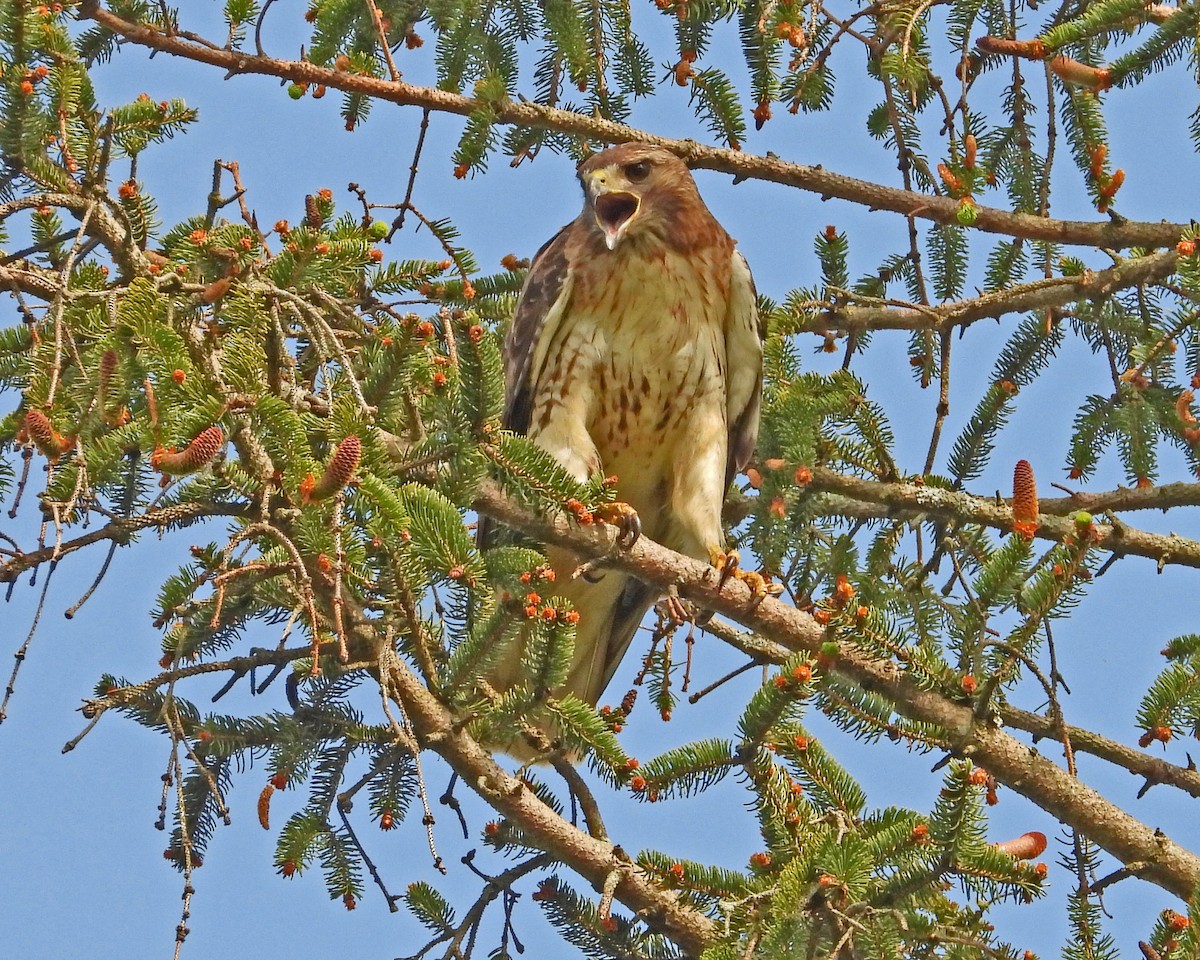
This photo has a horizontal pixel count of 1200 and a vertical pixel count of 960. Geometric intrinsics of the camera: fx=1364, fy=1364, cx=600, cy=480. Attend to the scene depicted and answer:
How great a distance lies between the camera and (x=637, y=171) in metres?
4.87

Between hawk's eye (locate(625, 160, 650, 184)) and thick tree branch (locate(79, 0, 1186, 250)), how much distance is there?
0.72 feet

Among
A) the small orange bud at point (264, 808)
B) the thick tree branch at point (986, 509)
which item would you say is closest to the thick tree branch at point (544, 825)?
the small orange bud at point (264, 808)

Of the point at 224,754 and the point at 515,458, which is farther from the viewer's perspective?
the point at 224,754

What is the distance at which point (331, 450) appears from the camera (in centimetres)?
271

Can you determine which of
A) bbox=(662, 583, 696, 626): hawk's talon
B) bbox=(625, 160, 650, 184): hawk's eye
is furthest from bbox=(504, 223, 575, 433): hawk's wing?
bbox=(662, 583, 696, 626): hawk's talon

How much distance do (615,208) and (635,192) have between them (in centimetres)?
10

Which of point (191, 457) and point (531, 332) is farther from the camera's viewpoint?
point (531, 332)

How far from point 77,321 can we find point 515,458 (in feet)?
3.15

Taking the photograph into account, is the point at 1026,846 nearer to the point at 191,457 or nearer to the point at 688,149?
the point at 191,457

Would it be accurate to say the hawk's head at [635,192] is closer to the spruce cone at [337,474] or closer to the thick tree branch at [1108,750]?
the thick tree branch at [1108,750]

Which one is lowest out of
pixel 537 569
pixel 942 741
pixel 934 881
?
pixel 934 881

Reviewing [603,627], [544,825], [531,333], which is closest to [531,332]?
[531,333]

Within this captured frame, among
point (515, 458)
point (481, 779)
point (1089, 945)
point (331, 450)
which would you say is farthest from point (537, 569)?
point (1089, 945)

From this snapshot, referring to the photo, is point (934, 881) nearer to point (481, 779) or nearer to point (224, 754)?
point (481, 779)
